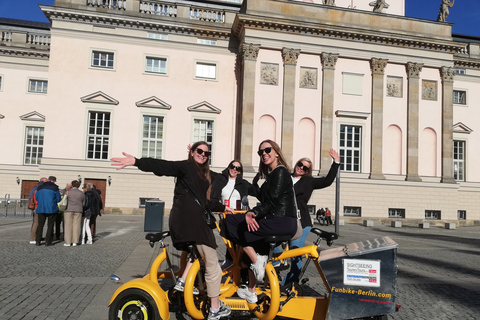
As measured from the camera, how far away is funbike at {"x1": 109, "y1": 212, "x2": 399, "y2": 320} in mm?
3877

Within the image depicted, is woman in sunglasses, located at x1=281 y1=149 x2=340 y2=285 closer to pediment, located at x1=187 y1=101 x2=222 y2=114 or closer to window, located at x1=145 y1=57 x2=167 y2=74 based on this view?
pediment, located at x1=187 y1=101 x2=222 y2=114

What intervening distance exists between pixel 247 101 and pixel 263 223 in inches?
867

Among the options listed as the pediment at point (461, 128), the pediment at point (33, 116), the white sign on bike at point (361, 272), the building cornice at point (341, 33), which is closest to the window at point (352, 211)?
the pediment at point (461, 128)

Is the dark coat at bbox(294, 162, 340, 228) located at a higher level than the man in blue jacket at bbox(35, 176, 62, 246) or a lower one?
higher

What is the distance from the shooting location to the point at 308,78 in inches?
1071

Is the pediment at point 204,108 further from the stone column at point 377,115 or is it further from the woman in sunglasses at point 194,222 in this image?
the woman in sunglasses at point 194,222

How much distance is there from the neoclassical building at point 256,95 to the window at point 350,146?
0.07 m

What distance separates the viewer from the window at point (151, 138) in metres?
26.6

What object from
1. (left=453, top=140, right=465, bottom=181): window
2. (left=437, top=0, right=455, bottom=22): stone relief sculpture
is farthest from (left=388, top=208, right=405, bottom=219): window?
(left=437, top=0, right=455, bottom=22): stone relief sculpture

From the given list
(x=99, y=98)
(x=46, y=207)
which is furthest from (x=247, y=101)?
(x=46, y=207)

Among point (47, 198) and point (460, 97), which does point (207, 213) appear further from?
point (460, 97)

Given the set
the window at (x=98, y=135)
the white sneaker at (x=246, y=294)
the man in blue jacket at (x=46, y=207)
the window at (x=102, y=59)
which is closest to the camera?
the white sneaker at (x=246, y=294)

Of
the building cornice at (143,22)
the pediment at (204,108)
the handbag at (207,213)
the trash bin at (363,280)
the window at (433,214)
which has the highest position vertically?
the building cornice at (143,22)

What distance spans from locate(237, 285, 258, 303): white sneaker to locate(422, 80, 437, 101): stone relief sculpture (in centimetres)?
2795
